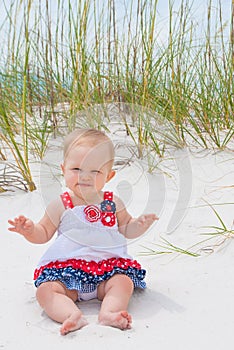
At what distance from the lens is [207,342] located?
4.41ft

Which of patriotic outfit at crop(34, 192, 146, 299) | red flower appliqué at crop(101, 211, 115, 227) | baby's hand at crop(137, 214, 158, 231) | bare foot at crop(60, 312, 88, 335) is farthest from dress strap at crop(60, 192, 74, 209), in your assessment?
bare foot at crop(60, 312, 88, 335)

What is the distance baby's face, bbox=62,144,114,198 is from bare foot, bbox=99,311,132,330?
437 millimetres

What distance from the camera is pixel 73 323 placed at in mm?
1419

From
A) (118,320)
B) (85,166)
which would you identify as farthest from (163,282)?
(85,166)

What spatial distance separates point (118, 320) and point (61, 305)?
0.20 m

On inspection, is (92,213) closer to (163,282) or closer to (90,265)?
(90,265)

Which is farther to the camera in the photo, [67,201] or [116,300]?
[67,201]

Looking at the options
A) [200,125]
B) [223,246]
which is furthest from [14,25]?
[223,246]

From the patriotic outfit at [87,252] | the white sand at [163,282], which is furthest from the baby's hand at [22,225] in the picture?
the white sand at [163,282]

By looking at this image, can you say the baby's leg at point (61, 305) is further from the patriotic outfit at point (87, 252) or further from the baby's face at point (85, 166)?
the baby's face at point (85, 166)

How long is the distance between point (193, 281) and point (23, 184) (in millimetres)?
1391

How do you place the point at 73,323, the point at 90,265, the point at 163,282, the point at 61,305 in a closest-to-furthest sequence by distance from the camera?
the point at 73,323
the point at 61,305
the point at 90,265
the point at 163,282

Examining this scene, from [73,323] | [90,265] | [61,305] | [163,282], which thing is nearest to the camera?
[73,323]

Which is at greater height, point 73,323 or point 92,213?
point 92,213
